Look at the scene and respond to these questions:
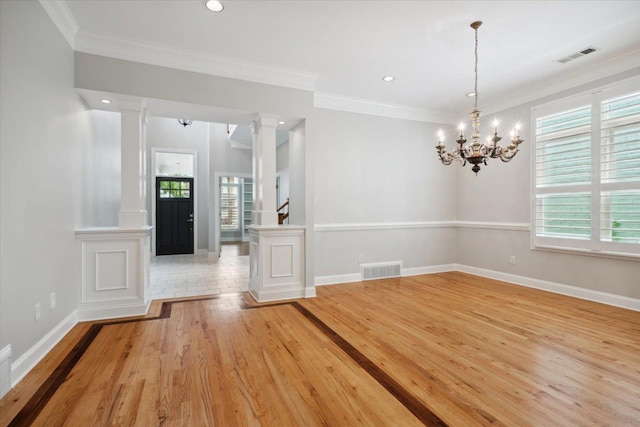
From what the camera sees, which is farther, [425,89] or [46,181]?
[425,89]

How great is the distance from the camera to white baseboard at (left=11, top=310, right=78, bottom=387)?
213 centimetres

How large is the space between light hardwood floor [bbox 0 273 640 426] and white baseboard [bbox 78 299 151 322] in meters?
0.18

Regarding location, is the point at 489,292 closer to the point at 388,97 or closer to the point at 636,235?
the point at 636,235

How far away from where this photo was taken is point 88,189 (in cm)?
368

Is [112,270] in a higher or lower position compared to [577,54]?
lower

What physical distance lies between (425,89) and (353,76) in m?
1.26

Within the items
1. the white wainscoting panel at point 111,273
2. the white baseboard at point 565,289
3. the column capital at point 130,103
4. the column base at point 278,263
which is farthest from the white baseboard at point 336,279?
the column capital at point 130,103

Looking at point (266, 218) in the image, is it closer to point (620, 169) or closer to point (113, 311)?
point (113, 311)

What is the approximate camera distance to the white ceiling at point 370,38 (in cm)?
284

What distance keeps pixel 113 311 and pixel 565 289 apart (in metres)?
5.85

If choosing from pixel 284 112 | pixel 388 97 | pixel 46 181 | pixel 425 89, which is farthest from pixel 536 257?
pixel 46 181

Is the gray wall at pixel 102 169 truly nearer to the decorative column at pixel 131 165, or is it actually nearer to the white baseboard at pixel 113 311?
the decorative column at pixel 131 165

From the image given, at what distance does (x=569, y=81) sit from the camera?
425 cm

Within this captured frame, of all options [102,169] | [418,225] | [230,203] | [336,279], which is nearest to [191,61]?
[102,169]
